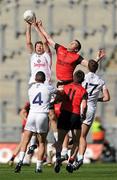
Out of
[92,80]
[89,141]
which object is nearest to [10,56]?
[89,141]

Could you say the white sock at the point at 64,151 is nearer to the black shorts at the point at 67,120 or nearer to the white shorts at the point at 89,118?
the white shorts at the point at 89,118

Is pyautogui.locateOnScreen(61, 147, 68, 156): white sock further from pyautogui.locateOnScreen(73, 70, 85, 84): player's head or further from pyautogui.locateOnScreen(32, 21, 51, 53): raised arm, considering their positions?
pyautogui.locateOnScreen(32, 21, 51, 53): raised arm

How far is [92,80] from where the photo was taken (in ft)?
61.2

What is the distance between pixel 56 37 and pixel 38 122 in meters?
21.7

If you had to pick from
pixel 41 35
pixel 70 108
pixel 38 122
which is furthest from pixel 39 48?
pixel 38 122

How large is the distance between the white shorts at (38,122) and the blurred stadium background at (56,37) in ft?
55.8

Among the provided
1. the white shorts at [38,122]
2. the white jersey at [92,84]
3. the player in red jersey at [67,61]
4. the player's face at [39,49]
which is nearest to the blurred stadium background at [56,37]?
the player's face at [39,49]

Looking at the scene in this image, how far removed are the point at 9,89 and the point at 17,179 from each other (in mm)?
21397

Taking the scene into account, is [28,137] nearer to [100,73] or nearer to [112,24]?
[100,73]

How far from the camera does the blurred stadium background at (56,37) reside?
116 ft

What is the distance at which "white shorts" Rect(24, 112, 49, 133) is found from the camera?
17.0 meters

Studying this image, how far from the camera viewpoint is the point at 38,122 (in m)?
17.0

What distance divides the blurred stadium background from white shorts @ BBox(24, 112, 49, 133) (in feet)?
55.8

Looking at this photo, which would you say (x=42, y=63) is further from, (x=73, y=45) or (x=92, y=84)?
(x=73, y=45)
